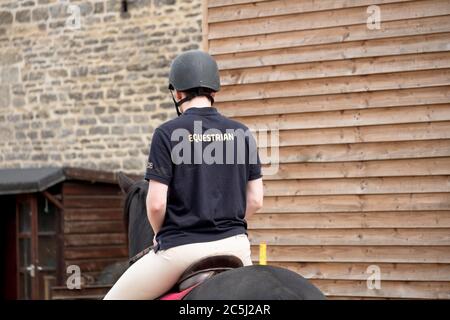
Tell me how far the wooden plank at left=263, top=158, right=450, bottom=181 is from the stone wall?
6625 mm

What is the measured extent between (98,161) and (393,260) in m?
8.81

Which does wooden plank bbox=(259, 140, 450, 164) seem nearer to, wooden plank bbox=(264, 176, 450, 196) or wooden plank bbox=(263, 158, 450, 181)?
wooden plank bbox=(263, 158, 450, 181)

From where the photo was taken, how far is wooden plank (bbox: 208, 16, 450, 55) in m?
8.54

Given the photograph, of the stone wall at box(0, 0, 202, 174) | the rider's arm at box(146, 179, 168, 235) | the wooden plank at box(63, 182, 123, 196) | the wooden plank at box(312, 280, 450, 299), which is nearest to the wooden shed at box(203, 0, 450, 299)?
the wooden plank at box(312, 280, 450, 299)

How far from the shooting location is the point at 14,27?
1762 cm

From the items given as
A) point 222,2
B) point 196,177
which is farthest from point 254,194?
point 222,2

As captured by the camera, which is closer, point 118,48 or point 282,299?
point 282,299

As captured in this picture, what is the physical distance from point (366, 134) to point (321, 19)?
4.17 ft

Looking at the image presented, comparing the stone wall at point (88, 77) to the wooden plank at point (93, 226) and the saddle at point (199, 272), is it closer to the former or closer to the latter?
the wooden plank at point (93, 226)

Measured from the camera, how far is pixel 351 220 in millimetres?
8891

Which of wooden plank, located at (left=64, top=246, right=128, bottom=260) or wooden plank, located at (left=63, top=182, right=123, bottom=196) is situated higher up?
wooden plank, located at (left=63, top=182, right=123, bottom=196)

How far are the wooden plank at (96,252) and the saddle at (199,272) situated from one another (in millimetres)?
11070
